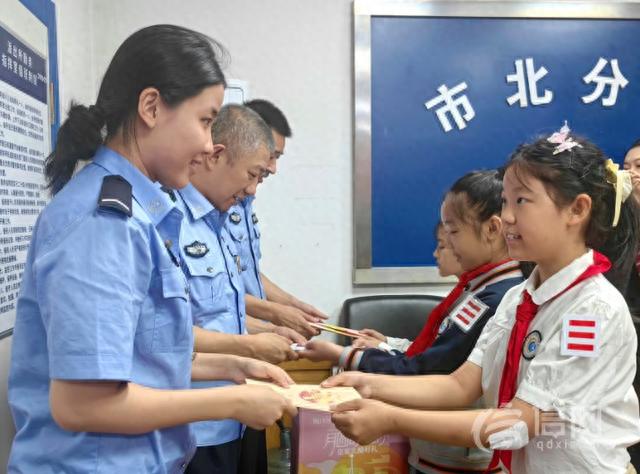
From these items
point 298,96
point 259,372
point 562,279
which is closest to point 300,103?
point 298,96

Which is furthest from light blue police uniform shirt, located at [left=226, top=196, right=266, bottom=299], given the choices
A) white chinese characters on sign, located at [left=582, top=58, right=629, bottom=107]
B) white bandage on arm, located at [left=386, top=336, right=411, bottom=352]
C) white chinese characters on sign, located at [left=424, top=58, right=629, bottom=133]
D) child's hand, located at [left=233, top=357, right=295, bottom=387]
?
white chinese characters on sign, located at [left=582, top=58, right=629, bottom=107]

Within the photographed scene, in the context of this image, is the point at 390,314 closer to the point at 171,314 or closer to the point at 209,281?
the point at 209,281

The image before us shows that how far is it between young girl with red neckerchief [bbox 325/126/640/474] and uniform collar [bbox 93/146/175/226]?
65 cm

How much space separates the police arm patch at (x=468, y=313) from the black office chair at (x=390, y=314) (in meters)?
1.57

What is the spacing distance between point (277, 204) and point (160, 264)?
232 cm

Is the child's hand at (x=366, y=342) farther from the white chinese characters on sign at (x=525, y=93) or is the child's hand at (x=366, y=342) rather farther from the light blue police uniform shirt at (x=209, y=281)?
the white chinese characters on sign at (x=525, y=93)

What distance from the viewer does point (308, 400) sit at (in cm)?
129

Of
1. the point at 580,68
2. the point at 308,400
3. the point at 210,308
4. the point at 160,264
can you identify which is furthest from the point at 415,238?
the point at 160,264

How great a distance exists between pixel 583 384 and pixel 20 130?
5.42ft

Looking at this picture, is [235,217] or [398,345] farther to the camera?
[235,217]

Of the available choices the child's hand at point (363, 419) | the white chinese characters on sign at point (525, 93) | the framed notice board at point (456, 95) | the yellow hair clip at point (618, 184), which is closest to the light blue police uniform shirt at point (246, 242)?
the framed notice board at point (456, 95)

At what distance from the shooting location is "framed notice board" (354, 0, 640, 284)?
3.22 metres

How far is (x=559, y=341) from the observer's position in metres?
1.17

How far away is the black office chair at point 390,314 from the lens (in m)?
3.18
